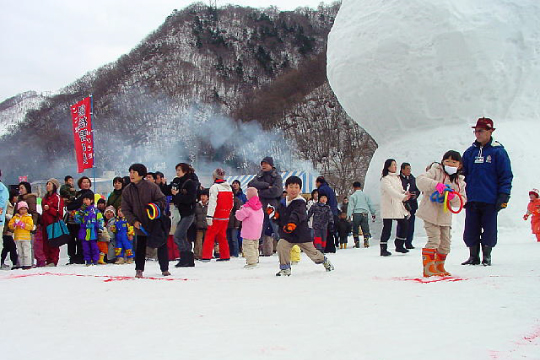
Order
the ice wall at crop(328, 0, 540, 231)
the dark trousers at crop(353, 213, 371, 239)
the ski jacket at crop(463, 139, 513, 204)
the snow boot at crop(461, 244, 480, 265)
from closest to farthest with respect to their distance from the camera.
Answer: the ski jacket at crop(463, 139, 513, 204) < the snow boot at crop(461, 244, 480, 265) < the ice wall at crop(328, 0, 540, 231) < the dark trousers at crop(353, 213, 371, 239)

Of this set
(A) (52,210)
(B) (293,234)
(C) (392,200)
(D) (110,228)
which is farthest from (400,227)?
(A) (52,210)

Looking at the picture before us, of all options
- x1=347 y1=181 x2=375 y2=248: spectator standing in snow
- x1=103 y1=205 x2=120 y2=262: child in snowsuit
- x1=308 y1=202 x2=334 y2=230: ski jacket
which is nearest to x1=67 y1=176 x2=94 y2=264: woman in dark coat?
x1=103 y1=205 x2=120 y2=262: child in snowsuit

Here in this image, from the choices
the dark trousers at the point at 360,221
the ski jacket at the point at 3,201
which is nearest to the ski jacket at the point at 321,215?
the dark trousers at the point at 360,221

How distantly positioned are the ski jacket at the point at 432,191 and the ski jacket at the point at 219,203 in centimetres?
325

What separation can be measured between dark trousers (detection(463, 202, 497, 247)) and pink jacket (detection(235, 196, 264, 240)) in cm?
250

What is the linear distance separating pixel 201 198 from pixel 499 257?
4.43 m

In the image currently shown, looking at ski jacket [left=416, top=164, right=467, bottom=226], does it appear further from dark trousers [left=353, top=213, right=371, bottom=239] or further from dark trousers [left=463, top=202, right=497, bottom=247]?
dark trousers [left=353, top=213, right=371, bottom=239]

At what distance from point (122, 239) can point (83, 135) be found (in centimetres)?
1029

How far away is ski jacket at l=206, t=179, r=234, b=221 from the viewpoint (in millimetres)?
7434

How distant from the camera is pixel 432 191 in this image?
4.73 m

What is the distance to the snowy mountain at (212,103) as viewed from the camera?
33.5m

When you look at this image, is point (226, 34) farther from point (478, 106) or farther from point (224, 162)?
point (478, 106)

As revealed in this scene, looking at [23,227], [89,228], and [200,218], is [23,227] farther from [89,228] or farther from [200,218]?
[200,218]

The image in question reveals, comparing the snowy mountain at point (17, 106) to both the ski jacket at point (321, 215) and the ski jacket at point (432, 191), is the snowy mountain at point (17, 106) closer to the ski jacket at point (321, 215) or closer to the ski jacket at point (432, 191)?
the ski jacket at point (321, 215)
